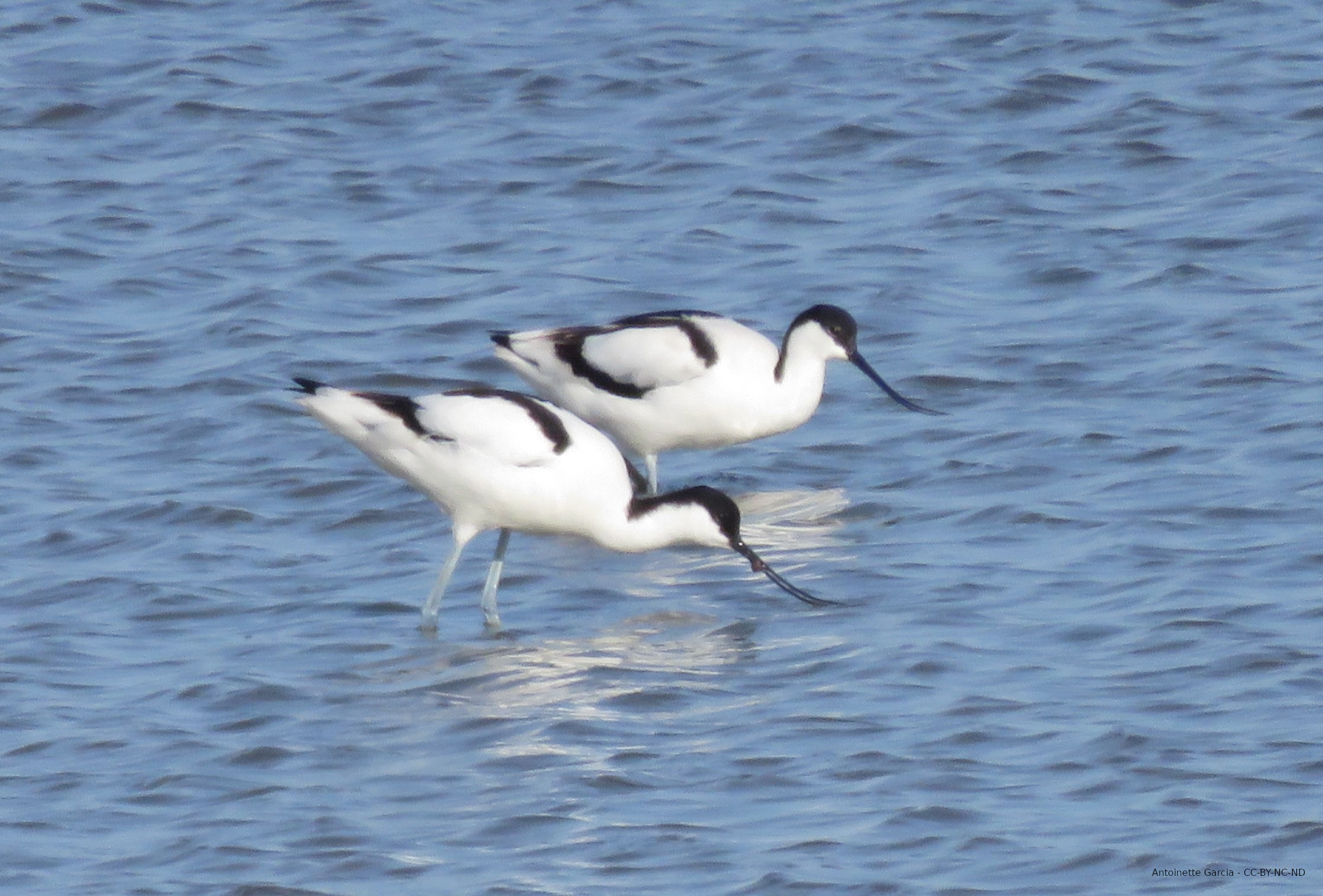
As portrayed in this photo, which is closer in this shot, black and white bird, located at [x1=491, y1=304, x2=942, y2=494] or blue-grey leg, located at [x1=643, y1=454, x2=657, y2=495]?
black and white bird, located at [x1=491, y1=304, x2=942, y2=494]

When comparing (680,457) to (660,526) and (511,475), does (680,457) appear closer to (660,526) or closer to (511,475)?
(660,526)

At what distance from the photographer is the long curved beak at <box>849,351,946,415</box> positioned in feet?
31.3

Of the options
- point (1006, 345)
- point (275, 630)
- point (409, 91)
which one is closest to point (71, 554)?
point (275, 630)

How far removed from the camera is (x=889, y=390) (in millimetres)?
9492

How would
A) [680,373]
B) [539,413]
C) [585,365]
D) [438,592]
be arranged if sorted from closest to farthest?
[438,592] → [539,413] → [680,373] → [585,365]

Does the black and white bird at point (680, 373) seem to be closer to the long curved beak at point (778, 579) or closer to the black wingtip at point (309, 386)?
the long curved beak at point (778, 579)

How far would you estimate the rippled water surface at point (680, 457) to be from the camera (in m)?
5.76

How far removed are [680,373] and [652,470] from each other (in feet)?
1.47

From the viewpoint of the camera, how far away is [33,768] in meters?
6.16

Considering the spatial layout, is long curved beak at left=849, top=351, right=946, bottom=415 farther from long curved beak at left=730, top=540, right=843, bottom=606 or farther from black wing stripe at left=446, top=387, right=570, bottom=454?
black wing stripe at left=446, top=387, right=570, bottom=454

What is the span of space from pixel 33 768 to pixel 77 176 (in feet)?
22.2

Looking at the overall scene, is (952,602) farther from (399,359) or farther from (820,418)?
(399,359)

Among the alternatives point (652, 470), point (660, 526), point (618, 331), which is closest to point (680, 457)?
point (652, 470)

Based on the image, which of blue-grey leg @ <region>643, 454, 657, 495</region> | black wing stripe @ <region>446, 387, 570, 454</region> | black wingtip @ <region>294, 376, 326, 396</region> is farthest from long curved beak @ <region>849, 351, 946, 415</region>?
black wingtip @ <region>294, 376, 326, 396</region>
